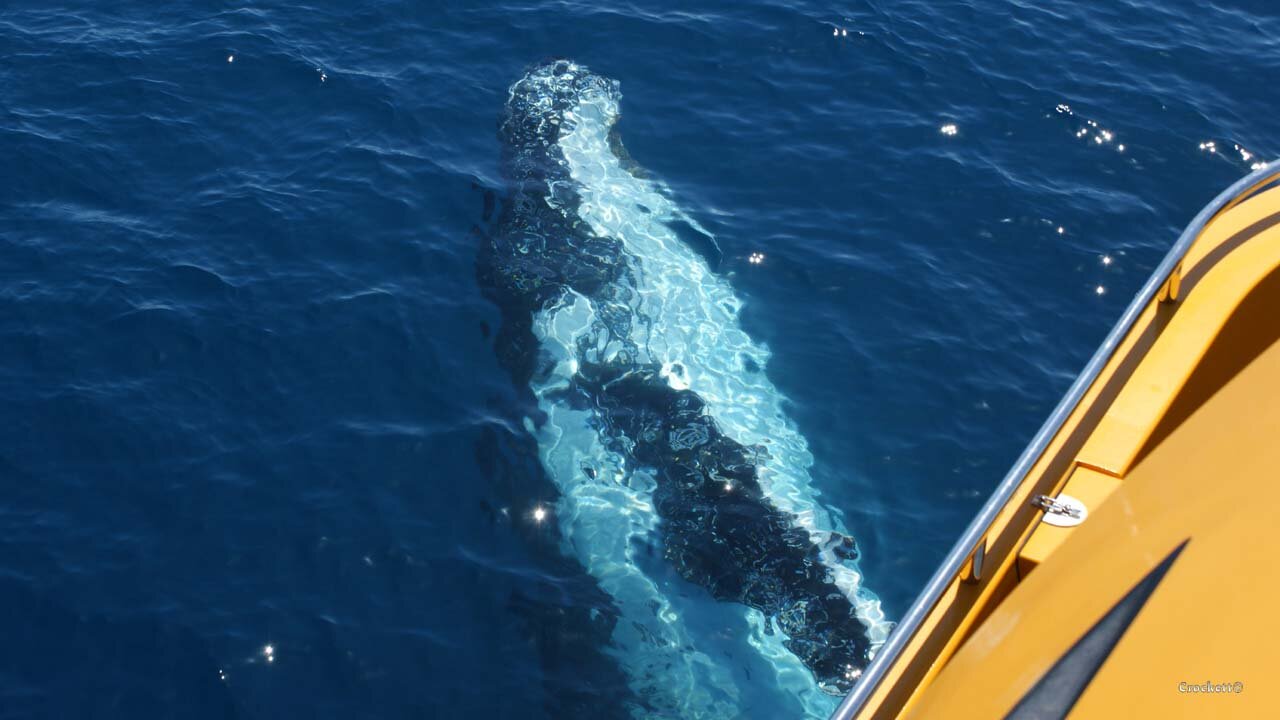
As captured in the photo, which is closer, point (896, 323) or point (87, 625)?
point (87, 625)

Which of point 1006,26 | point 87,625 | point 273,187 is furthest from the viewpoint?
point 1006,26

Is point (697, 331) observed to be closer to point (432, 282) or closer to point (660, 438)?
point (660, 438)

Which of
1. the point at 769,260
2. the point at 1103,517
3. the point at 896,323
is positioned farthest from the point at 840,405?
the point at 1103,517

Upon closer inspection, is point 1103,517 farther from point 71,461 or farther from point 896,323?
point 71,461

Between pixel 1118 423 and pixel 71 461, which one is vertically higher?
pixel 1118 423

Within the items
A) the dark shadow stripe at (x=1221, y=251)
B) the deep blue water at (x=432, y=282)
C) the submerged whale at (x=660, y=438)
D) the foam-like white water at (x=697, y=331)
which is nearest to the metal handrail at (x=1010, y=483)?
the dark shadow stripe at (x=1221, y=251)

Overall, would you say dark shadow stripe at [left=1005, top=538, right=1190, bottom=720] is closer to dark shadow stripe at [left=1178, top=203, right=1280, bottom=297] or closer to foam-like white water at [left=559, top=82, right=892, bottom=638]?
dark shadow stripe at [left=1178, top=203, right=1280, bottom=297]

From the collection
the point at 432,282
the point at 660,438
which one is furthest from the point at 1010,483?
the point at 432,282
